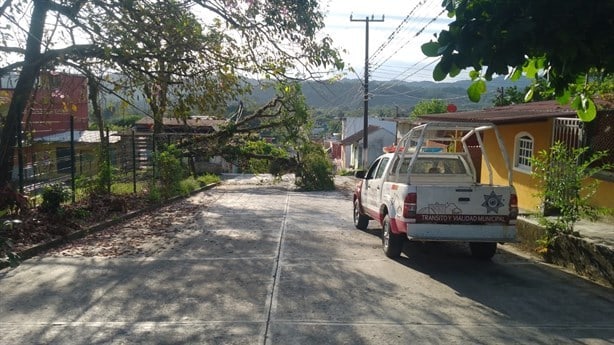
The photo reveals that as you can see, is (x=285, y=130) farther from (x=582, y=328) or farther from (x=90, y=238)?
(x=582, y=328)

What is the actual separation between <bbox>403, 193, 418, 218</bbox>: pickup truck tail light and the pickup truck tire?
1.59 m

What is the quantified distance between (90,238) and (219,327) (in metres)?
5.81

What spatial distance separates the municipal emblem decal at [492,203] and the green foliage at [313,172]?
18050 mm

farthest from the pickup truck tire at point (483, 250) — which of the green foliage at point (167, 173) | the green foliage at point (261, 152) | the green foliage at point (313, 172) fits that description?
the green foliage at point (261, 152)

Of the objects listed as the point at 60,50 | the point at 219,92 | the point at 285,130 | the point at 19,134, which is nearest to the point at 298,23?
the point at 219,92

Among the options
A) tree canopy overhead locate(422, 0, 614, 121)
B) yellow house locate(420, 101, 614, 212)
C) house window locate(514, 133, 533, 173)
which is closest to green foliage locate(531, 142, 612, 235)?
yellow house locate(420, 101, 614, 212)

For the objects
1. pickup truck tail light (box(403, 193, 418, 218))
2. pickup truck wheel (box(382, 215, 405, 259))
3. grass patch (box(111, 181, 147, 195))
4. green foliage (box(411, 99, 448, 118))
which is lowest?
pickup truck wheel (box(382, 215, 405, 259))

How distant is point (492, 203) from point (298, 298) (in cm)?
326

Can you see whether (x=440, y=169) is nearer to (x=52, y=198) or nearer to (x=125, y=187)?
(x=52, y=198)

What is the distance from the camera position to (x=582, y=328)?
18.0 ft

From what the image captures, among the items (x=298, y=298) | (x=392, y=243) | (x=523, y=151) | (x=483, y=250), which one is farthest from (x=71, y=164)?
(x=523, y=151)

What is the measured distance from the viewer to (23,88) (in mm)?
11531

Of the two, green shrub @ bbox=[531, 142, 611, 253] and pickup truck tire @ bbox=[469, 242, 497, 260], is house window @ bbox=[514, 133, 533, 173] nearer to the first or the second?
green shrub @ bbox=[531, 142, 611, 253]

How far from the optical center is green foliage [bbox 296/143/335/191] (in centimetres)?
2580
